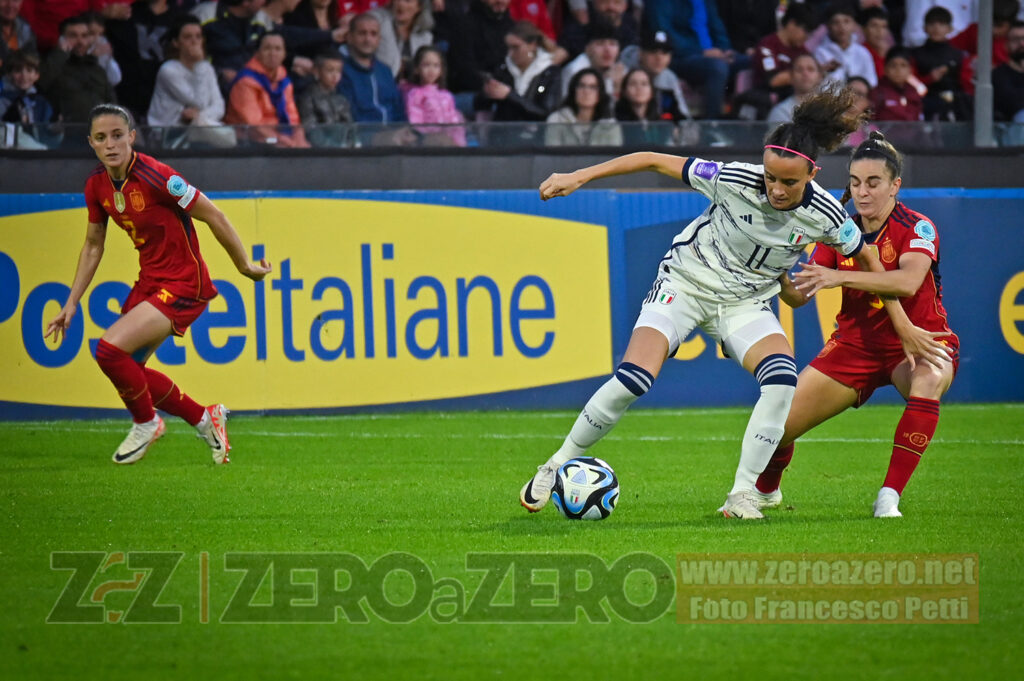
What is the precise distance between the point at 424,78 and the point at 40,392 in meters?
4.81

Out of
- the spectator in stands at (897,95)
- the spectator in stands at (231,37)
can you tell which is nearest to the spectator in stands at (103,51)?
the spectator in stands at (231,37)

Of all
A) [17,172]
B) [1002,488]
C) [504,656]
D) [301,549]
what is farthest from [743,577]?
[17,172]

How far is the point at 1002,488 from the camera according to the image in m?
7.59

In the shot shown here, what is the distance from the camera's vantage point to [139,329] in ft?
28.1

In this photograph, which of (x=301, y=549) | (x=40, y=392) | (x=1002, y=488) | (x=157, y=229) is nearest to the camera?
(x=301, y=549)

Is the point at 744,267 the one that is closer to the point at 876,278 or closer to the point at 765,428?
the point at 876,278

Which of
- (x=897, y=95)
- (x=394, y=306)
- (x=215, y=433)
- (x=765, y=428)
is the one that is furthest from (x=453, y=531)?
(x=897, y=95)

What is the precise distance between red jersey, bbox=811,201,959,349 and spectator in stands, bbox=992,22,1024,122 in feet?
28.0

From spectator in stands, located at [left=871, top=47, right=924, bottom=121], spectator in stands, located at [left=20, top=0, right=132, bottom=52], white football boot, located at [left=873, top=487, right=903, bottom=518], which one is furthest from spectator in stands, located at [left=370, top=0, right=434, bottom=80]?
white football boot, located at [left=873, top=487, right=903, bottom=518]

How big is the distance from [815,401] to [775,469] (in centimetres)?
40

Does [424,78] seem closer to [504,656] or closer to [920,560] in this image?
[920,560]

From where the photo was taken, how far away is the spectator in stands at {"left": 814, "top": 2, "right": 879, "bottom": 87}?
14773 millimetres

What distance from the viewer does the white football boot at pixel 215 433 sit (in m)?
8.80

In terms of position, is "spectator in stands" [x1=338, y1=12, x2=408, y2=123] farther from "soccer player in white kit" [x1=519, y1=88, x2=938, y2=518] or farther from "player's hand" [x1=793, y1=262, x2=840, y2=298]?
"player's hand" [x1=793, y1=262, x2=840, y2=298]
